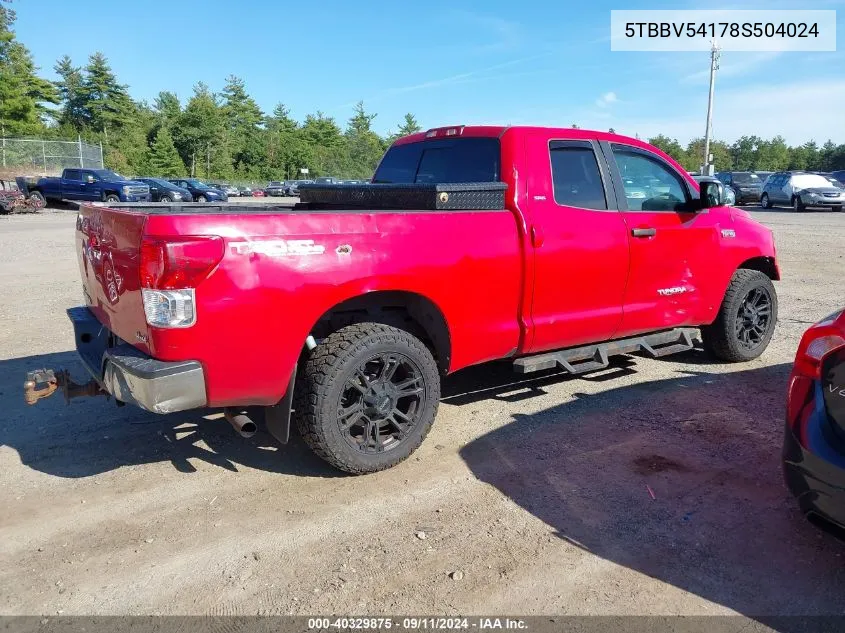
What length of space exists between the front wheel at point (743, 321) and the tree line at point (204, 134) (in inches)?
2223

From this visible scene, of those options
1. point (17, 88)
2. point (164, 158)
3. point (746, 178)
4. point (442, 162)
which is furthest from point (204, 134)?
point (442, 162)

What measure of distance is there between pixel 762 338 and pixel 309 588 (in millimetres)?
4959

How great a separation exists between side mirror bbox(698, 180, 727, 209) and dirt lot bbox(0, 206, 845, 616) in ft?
4.85

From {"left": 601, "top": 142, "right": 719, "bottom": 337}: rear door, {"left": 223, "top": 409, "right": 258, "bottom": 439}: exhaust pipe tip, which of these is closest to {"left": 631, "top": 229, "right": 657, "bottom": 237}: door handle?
{"left": 601, "top": 142, "right": 719, "bottom": 337}: rear door

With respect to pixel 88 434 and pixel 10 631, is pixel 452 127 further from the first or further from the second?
pixel 10 631

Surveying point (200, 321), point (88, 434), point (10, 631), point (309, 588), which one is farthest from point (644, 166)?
point (10, 631)

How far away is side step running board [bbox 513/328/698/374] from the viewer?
177 inches

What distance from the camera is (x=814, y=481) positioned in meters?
2.73

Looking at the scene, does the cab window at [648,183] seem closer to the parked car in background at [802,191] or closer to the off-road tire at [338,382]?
the off-road tire at [338,382]

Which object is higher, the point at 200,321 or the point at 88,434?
the point at 200,321

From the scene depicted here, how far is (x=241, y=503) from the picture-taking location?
3494mm

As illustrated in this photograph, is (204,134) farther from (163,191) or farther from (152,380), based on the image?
(152,380)

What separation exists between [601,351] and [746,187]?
107ft

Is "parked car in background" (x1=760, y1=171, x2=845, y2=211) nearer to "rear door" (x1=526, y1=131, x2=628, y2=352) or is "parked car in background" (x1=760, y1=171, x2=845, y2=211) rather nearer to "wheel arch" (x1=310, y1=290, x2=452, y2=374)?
"rear door" (x1=526, y1=131, x2=628, y2=352)
